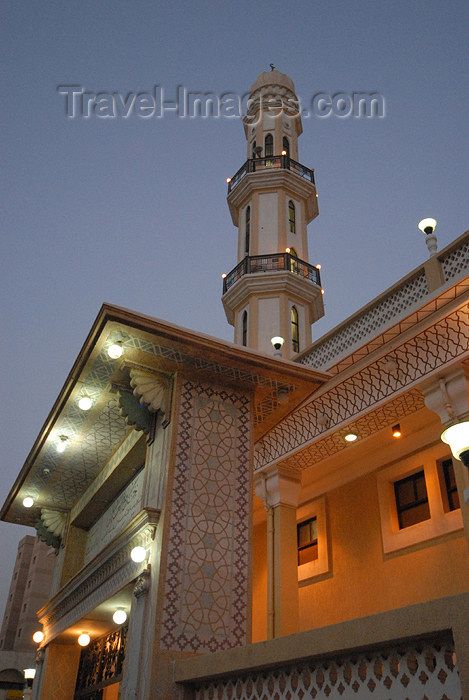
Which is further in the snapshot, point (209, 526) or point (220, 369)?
point (220, 369)

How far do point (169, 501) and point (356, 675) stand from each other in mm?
2622

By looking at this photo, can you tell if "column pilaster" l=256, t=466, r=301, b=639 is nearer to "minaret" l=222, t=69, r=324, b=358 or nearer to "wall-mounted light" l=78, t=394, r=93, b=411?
"wall-mounted light" l=78, t=394, r=93, b=411

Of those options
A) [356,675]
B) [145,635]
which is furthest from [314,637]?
[145,635]

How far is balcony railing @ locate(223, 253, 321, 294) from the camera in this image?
17219mm

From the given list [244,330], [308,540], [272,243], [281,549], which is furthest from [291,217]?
[281,549]

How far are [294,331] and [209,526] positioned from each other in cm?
1100

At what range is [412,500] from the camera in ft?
34.0

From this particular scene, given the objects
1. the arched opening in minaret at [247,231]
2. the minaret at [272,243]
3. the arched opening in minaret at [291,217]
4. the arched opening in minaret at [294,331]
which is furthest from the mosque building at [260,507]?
the arched opening in minaret at [291,217]

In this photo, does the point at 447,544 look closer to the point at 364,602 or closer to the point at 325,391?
the point at 364,602

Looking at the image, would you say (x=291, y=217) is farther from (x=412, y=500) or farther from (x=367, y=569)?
(x=367, y=569)

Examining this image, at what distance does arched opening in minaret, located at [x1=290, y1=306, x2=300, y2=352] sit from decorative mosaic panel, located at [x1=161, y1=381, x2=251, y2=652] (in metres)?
9.62

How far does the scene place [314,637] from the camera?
4.02 m

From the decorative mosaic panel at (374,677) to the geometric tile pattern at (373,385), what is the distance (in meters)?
4.66

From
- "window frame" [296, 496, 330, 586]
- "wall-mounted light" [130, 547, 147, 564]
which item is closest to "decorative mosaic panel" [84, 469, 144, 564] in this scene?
"wall-mounted light" [130, 547, 147, 564]
